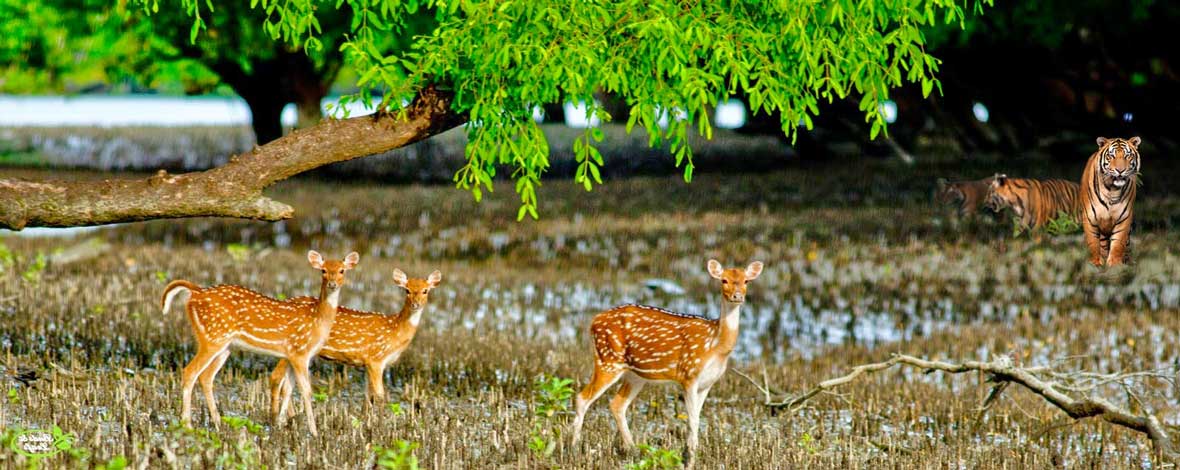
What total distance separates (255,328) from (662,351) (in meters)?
2.63

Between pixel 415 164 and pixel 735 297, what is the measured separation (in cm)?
3255

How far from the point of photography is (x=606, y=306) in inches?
756

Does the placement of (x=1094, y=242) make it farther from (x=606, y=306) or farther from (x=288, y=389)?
(x=606, y=306)

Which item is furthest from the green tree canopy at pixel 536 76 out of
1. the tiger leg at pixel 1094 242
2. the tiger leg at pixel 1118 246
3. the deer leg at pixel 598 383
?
the tiger leg at pixel 1118 246

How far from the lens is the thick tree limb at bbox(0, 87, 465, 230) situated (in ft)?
33.0

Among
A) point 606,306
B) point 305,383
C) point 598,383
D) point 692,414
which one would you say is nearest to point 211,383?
point 305,383

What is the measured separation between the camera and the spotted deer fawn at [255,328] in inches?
369

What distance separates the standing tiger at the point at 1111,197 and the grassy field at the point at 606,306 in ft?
8.96

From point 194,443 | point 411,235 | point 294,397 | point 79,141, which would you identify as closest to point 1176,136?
point 411,235

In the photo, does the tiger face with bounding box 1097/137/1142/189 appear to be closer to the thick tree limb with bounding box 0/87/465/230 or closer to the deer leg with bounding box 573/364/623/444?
the deer leg with bounding box 573/364/623/444

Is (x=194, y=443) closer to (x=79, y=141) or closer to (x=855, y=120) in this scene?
(x=855, y=120)

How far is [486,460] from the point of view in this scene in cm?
934

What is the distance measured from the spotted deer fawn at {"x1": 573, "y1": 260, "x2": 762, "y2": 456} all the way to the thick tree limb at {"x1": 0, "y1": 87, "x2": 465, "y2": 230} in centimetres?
218

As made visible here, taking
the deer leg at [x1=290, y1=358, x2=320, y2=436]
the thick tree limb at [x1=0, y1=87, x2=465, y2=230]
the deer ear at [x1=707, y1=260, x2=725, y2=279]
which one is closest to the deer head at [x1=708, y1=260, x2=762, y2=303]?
the deer ear at [x1=707, y1=260, x2=725, y2=279]
